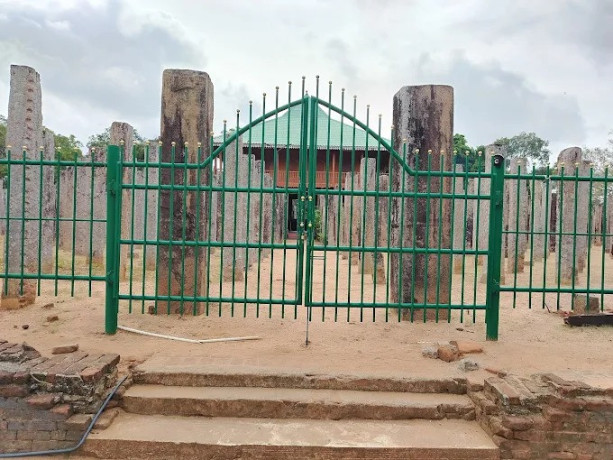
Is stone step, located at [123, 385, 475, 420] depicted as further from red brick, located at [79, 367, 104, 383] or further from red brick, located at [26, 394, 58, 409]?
red brick, located at [26, 394, 58, 409]

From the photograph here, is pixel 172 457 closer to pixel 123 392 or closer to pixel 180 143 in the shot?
pixel 123 392

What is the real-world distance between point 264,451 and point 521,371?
2323 millimetres

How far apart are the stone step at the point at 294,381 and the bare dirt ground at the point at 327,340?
12 centimetres

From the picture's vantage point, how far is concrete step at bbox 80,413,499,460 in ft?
10.8

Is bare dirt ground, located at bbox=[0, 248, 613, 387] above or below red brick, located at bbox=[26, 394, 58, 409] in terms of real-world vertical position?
above

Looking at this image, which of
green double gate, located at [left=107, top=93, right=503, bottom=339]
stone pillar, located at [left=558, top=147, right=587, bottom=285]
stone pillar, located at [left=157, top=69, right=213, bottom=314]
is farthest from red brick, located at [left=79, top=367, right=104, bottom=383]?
stone pillar, located at [left=558, top=147, right=587, bottom=285]

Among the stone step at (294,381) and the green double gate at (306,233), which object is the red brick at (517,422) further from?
the green double gate at (306,233)

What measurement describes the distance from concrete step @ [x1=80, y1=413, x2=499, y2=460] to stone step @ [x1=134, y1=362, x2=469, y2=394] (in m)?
0.40

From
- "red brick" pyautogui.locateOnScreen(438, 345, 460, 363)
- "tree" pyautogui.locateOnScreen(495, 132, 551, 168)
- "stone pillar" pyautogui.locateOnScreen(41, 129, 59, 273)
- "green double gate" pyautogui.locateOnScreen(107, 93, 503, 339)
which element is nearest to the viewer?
"red brick" pyautogui.locateOnScreen(438, 345, 460, 363)

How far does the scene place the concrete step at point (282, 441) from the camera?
329cm

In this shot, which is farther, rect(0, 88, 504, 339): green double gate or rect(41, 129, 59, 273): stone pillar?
rect(41, 129, 59, 273): stone pillar

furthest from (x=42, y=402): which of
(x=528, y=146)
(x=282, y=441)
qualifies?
(x=528, y=146)

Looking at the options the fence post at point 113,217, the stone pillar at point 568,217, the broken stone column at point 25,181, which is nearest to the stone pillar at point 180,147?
the fence post at point 113,217

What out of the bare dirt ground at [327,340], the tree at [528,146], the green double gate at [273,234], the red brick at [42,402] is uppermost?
the tree at [528,146]
